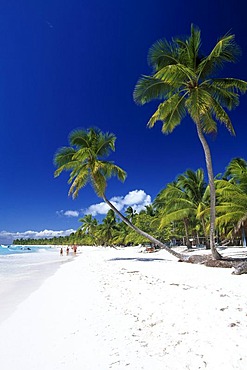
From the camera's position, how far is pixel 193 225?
32.2 m

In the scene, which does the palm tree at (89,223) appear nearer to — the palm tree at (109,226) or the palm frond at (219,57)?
the palm tree at (109,226)

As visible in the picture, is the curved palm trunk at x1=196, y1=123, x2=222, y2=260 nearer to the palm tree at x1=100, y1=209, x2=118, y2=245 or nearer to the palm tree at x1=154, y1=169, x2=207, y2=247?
the palm tree at x1=154, y1=169, x2=207, y2=247

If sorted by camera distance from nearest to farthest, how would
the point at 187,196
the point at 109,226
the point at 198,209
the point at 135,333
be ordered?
the point at 135,333 < the point at 198,209 < the point at 187,196 < the point at 109,226

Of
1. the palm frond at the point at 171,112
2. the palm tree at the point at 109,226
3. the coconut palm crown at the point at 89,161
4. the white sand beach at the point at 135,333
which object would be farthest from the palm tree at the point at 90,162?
the palm tree at the point at 109,226

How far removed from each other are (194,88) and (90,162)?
312 inches

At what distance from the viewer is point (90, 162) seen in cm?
1645

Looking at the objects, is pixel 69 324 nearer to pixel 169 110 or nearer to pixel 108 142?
pixel 169 110

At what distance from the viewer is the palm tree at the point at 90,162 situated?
16.0 meters

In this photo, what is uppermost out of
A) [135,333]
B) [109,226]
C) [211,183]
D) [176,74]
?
[176,74]

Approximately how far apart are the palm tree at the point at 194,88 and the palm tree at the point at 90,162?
5.48 meters

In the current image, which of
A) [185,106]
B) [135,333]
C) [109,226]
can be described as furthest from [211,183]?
[109,226]

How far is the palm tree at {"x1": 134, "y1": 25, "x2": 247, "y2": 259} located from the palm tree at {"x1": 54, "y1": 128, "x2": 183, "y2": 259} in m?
5.48

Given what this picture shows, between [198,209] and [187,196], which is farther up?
[187,196]

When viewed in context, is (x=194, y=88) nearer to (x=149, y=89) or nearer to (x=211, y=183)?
(x=149, y=89)
